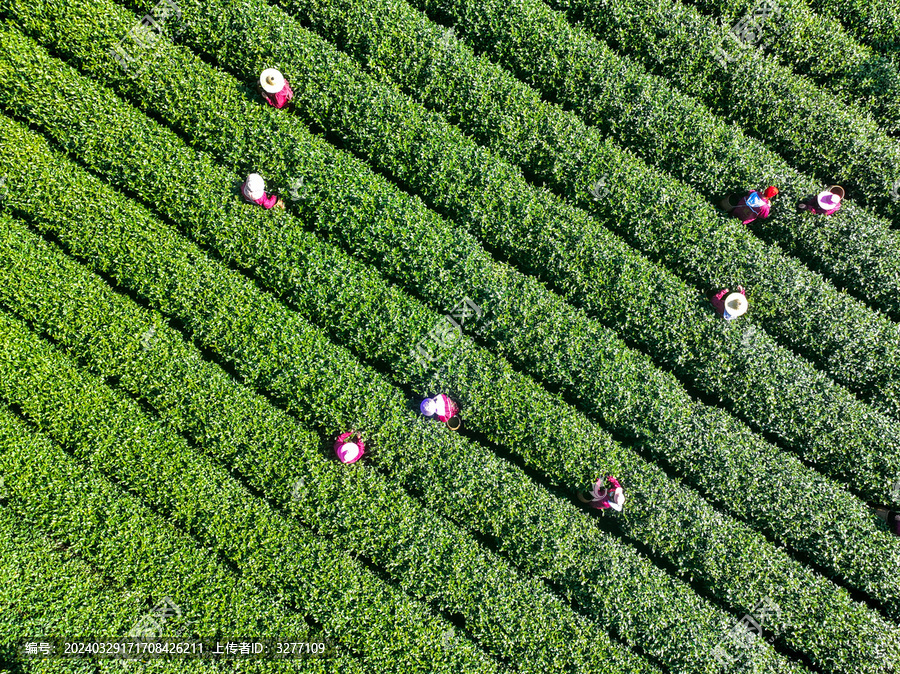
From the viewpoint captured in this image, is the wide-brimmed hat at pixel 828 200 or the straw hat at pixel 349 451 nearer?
the straw hat at pixel 349 451

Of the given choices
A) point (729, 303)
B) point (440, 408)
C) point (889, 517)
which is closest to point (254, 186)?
point (440, 408)

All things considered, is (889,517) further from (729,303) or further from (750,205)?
(750,205)

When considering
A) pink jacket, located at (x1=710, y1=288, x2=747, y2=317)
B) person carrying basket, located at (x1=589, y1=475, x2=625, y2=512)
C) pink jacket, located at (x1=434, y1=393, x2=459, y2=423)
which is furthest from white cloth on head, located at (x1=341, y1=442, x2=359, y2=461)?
pink jacket, located at (x1=710, y1=288, x2=747, y2=317)

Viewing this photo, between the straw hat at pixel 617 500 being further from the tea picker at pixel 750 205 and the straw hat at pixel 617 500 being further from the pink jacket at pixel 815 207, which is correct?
the pink jacket at pixel 815 207

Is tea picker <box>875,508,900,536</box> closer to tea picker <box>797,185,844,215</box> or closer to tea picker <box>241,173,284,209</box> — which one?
tea picker <box>797,185,844,215</box>

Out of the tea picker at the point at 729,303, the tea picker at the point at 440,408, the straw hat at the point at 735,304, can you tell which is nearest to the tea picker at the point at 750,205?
the tea picker at the point at 729,303

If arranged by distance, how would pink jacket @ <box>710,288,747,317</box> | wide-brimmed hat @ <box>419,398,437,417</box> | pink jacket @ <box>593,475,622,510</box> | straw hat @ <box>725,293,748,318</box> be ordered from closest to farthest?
wide-brimmed hat @ <box>419,398,437,417</box> < pink jacket @ <box>593,475,622,510</box> < straw hat @ <box>725,293,748,318</box> < pink jacket @ <box>710,288,747,317</box>

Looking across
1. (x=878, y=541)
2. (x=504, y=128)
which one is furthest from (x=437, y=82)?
(x=878, y=541)

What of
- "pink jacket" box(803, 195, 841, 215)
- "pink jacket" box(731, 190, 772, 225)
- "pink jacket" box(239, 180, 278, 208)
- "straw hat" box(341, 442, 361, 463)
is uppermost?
"pink jacket" box(803, 195, 841, 215)

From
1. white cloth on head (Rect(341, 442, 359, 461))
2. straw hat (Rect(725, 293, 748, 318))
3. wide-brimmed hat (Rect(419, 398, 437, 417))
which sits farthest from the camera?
straw hat (Rect(725, 293, 748, 318))
